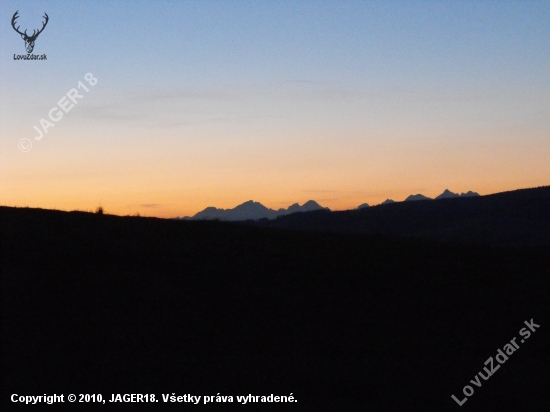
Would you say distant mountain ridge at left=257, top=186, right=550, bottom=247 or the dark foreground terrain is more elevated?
distant mountain ridge at left=257, top=186, right=550, bottom=247

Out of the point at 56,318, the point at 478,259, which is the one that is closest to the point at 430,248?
the point at 478,259

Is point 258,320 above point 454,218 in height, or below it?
below

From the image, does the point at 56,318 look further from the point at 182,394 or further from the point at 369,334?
the point at 369,334

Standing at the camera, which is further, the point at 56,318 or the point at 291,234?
the point at 291,234

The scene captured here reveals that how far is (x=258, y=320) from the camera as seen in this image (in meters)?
13.9

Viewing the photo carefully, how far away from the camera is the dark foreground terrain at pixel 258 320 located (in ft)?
37.0

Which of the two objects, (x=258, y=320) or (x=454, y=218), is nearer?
(x=258, y=320)

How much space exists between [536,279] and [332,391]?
10138mm

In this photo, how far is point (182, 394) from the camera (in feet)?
35.4

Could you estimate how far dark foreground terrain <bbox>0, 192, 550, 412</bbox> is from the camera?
11.3 m

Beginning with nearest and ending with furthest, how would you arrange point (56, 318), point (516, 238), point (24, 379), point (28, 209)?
point (24, 379)
point (56, 318)
point (28, 209)
point (516, 238)

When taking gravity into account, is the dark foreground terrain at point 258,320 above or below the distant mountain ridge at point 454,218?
below

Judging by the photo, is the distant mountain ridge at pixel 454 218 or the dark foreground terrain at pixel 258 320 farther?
the distant mountain ridge at pixel 454 218

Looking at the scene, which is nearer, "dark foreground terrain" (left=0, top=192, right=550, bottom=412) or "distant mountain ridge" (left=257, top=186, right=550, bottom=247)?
"dark foreground terrain" (left=0, top=192, right=550, bottom=412)
